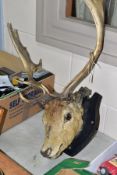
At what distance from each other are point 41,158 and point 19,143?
10 centimetres

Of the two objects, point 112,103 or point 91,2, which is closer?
point 91,2

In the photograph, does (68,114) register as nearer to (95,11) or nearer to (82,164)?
(82,164)

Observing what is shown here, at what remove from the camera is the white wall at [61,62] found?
961 millimetres

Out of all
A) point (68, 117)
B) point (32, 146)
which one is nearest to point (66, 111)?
point (68, 117)

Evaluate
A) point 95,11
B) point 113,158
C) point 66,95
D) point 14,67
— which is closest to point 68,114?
point 66,95

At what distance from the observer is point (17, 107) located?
102 centimetres

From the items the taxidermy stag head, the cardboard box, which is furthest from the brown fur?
the cardboard box

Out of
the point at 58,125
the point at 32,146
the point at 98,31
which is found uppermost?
the point at 98,31

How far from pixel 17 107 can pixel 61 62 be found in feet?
0.68

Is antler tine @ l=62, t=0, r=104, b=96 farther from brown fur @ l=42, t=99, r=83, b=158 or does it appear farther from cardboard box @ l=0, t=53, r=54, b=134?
cardboard box @ l=0, t=53, r=54, b=134

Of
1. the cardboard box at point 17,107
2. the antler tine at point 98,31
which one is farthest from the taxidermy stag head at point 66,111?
the cardboard box at point 17,107

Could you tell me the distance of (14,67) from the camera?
3.81 feet

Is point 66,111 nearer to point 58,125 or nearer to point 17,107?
point 58,125

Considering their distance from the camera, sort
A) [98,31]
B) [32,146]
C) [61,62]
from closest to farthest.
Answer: [98,31] → [32,146] → [61,62]
